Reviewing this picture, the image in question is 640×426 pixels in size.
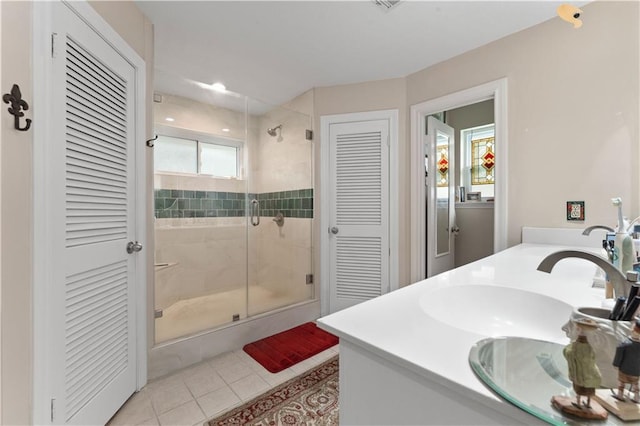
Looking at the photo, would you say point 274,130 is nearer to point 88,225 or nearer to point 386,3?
point 386,3

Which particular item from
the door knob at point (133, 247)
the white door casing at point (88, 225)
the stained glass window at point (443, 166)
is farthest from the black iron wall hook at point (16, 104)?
the stained glass window at point (443, 166)

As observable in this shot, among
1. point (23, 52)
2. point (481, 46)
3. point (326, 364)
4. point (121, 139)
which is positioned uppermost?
point (481, 46)

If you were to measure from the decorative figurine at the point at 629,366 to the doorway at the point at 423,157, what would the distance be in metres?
1.83

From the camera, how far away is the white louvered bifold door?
2.65 metres

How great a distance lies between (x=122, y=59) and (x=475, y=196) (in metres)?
3.46

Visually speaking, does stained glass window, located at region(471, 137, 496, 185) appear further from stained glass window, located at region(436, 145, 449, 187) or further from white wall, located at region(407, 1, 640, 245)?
white wall, located at region(407, 1, 640, 245)

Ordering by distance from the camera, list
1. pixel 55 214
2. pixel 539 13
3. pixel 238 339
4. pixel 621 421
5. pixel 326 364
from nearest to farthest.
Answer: pixel 621 421 < pixel 55 214 < pixel 539 13 < pixel 326 364 < pixel 238 339

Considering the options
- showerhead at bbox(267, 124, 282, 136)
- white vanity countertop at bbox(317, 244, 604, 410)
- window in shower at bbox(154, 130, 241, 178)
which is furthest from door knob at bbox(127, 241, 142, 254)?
showerhead at bbox(267, 124, 282, 136)

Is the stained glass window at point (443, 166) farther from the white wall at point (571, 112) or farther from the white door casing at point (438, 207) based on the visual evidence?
the white wall at point (571, 112)

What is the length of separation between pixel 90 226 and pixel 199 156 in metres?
1.40

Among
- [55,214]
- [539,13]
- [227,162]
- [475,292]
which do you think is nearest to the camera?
[475,292]

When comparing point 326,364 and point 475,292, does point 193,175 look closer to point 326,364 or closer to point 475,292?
point 326,364

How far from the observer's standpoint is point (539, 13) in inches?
68.1

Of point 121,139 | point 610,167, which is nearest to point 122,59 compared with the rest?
point 121,139
